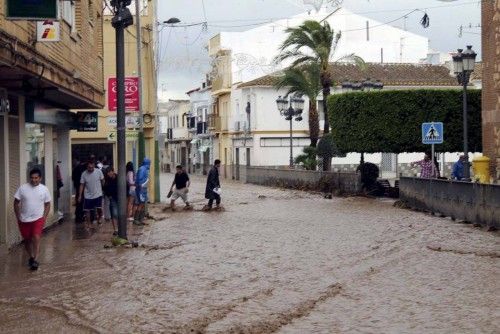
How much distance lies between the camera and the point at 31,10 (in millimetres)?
12930

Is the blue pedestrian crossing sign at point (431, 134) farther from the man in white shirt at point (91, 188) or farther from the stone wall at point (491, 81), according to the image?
the man in white shirt at point (91, 188)

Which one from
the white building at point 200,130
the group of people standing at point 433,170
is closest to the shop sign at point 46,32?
the group of people standing at point 433,170

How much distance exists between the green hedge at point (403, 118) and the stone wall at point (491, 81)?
524 centimetres

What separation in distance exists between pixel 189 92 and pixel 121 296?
281 feet

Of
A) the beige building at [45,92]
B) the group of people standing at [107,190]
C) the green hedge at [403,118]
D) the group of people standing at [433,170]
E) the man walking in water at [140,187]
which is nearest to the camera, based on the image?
the beige building at [45,92]

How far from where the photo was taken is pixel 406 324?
9.56 m

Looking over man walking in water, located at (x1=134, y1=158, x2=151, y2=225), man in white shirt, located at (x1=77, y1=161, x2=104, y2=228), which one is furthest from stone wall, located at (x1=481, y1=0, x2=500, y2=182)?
man in white shirt, located at (x1=77, y1=161, x2=104, y2=228)

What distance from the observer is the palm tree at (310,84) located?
49.7 metres

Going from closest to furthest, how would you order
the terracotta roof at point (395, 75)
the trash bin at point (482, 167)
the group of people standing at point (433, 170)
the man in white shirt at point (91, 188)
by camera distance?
the man in white shirt at point (91, 188) → the trash bin at point (482, 167) → the group of people standing at point (433, 170) → the terracotta roof at point (395, 75)

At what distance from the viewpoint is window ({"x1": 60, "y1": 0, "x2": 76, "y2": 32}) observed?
64.5ft

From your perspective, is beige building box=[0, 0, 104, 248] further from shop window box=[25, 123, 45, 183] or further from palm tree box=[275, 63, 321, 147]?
palm tree box=[275, 63, 321, 147]

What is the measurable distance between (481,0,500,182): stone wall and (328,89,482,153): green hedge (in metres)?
5.24

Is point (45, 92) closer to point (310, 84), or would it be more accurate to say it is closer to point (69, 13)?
point (69, 13)

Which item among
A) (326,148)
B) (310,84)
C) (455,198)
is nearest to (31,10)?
(455,198)
